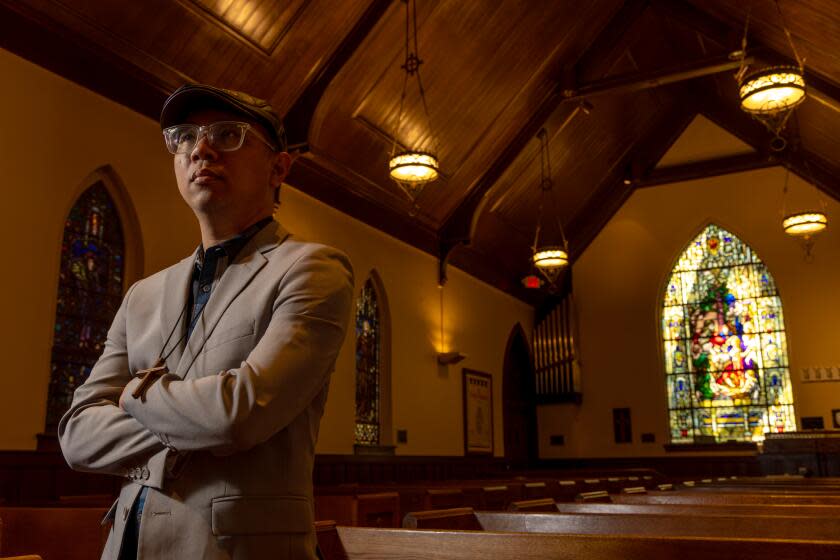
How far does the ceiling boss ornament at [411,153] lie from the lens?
746 centimetres

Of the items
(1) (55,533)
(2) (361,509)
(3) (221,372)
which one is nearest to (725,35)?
(2) (361,509)

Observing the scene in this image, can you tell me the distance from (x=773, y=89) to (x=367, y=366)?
16.6 feet

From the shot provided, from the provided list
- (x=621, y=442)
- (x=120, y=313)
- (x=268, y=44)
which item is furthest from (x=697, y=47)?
(x=120, y=313)

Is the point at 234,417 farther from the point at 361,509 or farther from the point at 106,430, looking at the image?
the point at 361,509

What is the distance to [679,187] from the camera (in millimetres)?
13438

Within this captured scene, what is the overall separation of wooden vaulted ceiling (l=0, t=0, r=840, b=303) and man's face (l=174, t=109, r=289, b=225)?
4783 mm

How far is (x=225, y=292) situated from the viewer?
1.32 m

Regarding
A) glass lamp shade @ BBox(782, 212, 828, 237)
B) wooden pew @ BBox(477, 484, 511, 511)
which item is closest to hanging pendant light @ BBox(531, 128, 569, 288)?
glass lamp shade @ BBox(782, 212, 828, 237)

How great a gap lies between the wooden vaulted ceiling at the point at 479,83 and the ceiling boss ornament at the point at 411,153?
10 cm

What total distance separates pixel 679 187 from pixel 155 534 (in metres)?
13.3

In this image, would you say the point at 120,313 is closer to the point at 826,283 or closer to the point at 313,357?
the point at 313,357

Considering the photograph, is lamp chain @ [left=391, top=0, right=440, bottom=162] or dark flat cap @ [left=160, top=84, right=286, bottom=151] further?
lamp chain @ [left=391, top=0, right=440, bottom=162]

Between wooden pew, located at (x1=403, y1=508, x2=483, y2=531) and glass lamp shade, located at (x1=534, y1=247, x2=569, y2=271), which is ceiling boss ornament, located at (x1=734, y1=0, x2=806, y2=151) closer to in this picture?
glass lamp shade, located at (x1=534, y1=247, x2=569, y2=271)

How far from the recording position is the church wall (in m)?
12.1
